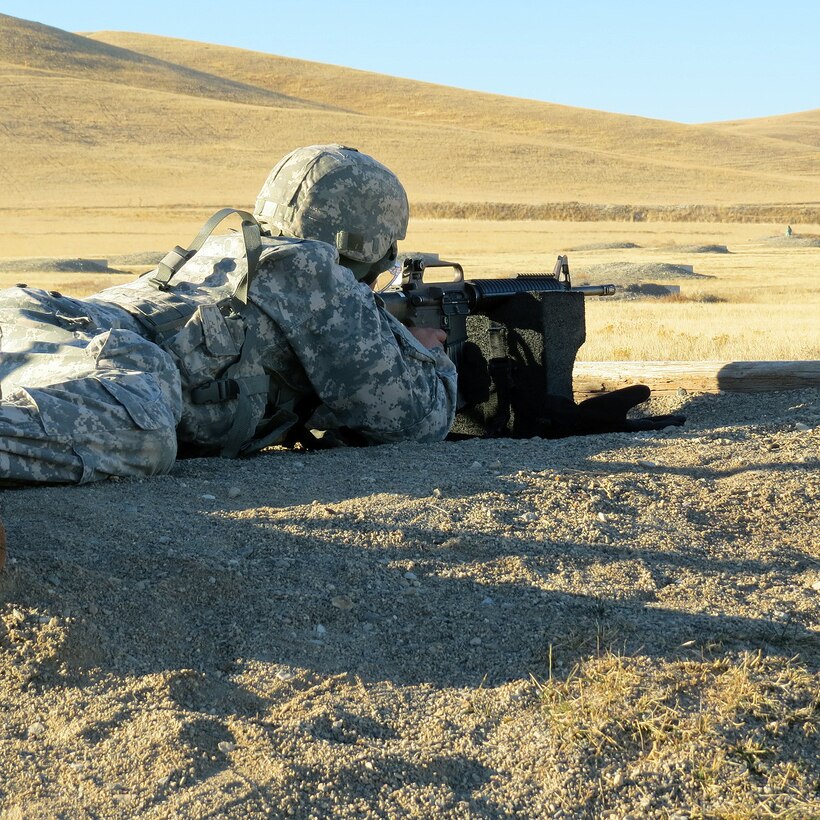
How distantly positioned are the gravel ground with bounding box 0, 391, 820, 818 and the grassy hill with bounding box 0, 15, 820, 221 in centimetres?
3874

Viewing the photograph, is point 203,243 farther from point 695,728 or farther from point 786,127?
point 786,127

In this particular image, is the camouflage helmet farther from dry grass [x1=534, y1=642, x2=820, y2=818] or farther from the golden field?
the golden field

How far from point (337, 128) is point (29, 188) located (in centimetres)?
2096

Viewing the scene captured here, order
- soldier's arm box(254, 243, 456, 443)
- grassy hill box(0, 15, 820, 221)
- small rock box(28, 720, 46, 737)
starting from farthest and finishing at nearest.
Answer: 1. grassy hill box(0, 15, 820, 221)
2. soldier's arm box(254, 243, 456, 443)
3. small rock box(28, 720, 46, 737)

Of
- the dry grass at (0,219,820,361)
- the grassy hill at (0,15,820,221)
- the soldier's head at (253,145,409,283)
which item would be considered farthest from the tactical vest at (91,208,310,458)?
the grassy hill at (0,15,820,221)

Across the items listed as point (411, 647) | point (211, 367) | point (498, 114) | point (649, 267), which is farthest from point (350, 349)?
point (498, 114)

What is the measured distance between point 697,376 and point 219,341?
2833mm

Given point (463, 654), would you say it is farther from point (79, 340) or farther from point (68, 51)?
point (68, 51)

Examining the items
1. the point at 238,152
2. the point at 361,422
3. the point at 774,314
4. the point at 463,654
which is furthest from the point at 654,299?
the point at 238,152

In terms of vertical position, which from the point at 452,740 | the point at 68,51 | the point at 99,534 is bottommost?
the point at 452,740

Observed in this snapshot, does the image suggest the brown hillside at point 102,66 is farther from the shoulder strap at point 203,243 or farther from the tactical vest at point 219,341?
the tactical vest at point 219,341

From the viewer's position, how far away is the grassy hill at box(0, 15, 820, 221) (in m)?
48.2

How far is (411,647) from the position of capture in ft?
8.93

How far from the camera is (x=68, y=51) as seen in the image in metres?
73.1
